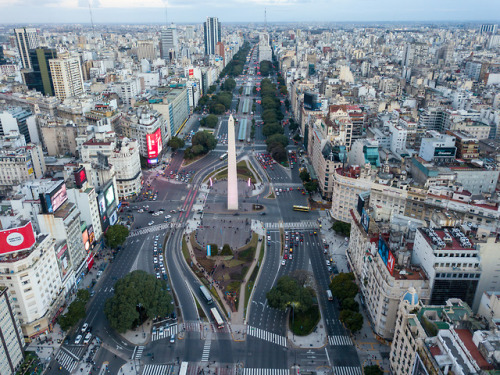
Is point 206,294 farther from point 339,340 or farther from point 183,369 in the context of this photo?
point 339,340

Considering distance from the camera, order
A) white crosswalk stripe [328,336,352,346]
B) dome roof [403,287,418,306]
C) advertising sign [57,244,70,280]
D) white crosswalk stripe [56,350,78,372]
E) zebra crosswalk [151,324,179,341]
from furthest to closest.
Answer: advertising sign [57,244,70,280], zebra crosswalk [151,324,179,341], white crosswalk stripe [328,336,352,346], white crosswalk stripe [56,350,78,372], dome roof [403,287,418,306]

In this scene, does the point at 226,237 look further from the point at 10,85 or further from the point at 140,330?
the point at 10,85

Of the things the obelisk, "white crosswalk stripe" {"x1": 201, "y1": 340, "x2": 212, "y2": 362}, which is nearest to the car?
"white crosswalk stripe" {"x1": 201, "y1": 340, "x2": 212, "y2": 362}

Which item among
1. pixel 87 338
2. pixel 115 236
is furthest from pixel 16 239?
pixel 115 236

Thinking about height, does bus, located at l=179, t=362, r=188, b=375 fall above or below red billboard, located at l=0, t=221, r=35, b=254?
below

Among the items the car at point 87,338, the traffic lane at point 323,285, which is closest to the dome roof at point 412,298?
the traffic lane at point 323,285

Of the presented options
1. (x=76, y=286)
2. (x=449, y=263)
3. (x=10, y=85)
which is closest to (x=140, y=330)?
(x=76, y=286)

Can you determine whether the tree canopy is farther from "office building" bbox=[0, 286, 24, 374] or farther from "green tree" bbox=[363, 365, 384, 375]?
"office building" bbox=[0, 286, 24, 374]

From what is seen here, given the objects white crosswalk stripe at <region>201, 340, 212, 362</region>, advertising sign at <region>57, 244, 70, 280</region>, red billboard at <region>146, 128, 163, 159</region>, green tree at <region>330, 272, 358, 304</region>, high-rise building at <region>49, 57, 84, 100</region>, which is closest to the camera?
white crosswalk stripe at <region>201, 340, 212, 362</region>

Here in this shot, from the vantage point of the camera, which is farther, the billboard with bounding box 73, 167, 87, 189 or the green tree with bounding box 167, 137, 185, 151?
the green tree with bounding box 167, 137, 185, 151
